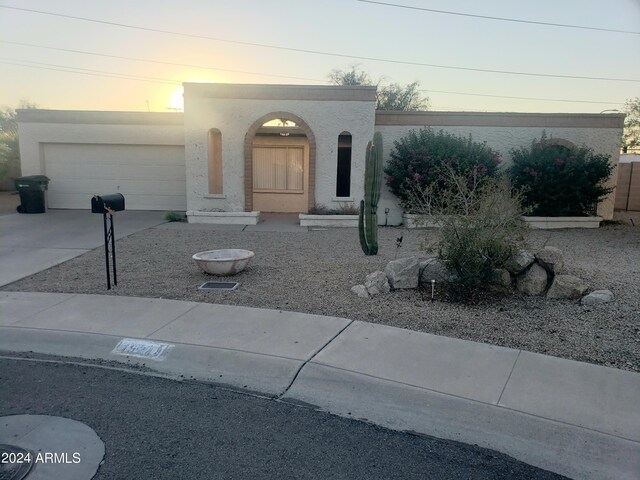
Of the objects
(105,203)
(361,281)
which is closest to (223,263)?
(105,203)

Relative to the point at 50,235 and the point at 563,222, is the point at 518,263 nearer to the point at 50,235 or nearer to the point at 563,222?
the point at 563,222

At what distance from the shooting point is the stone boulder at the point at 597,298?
6566 millimetres

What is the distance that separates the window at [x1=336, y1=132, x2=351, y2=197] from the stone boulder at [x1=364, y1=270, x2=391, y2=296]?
28.9 ft

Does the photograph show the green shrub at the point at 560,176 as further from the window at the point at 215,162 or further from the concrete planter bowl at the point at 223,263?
the concrete planter bowl at the point at 223,263

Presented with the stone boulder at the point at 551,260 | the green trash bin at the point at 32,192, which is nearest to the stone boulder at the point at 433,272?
the stone boulder at the point at 551,260

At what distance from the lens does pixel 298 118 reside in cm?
1557

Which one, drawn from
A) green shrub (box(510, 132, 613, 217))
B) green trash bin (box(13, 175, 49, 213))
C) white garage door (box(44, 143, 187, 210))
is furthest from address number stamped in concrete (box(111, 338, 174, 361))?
green trash bin (box(13, 175, 49, 213))

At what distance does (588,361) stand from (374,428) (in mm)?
2519

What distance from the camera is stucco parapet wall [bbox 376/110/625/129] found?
1602 cm

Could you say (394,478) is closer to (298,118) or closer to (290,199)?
(298,118)

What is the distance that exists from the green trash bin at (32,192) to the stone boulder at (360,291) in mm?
14359

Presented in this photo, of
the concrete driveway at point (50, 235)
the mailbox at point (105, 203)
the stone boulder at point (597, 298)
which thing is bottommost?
the concrete driveway at point (50, 235)

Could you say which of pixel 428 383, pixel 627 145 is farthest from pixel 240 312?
pixel 627 145

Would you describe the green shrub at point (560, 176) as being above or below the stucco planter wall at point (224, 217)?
above
